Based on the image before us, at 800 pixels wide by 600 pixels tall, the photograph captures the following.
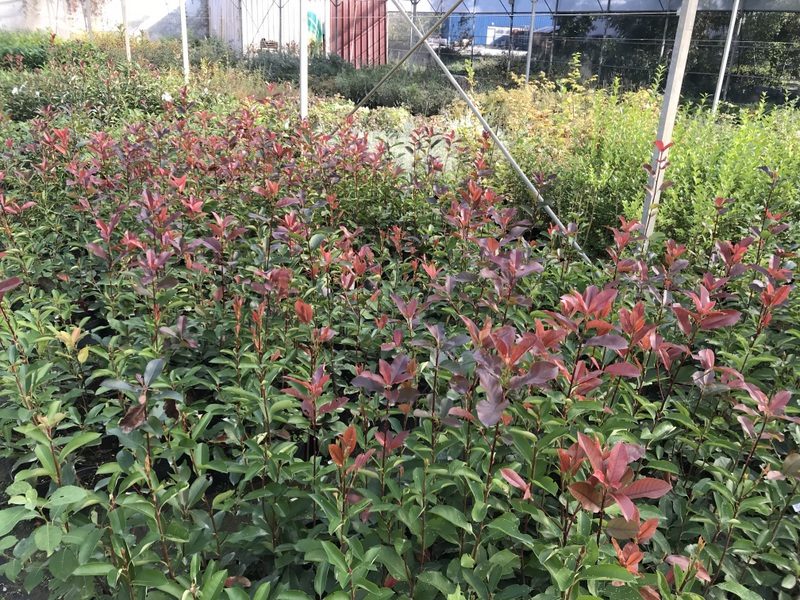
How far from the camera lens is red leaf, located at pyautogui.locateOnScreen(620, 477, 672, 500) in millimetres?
1108

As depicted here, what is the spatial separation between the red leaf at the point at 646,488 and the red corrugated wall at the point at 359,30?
894 inches

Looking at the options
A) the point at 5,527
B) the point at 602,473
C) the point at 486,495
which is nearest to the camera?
the point at 602,473

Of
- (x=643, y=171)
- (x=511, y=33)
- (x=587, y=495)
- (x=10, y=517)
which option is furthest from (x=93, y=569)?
(x=511, y=33)

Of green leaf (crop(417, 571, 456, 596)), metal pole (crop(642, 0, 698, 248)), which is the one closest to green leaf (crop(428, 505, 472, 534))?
green leaf (crop(417, 571, 456, 596))

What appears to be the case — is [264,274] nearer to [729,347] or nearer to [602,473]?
[602,473]

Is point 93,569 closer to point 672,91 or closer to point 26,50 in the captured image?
point 672,91

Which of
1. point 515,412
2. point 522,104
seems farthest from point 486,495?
point 522,104

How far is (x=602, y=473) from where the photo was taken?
108 cm

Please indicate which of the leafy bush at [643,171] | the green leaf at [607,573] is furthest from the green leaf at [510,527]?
the leafy bush at [643,171]

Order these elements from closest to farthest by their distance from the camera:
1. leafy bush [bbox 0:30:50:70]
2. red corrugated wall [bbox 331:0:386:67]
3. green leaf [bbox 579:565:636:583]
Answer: green leaf [bbox 579:565:636:583], leafy bush [bbox 0:30:50:70], red corrugated wall [bbox 331:0:386:67]

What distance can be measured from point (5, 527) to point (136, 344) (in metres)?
1.08

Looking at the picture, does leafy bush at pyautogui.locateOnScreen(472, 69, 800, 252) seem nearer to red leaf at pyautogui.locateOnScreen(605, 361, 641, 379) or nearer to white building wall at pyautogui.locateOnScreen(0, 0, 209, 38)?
red leaf at pyautogui.locateOnScreen(605, 361, 641, 379)

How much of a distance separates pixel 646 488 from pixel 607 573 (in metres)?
0.20

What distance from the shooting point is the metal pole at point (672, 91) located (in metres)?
2.99
